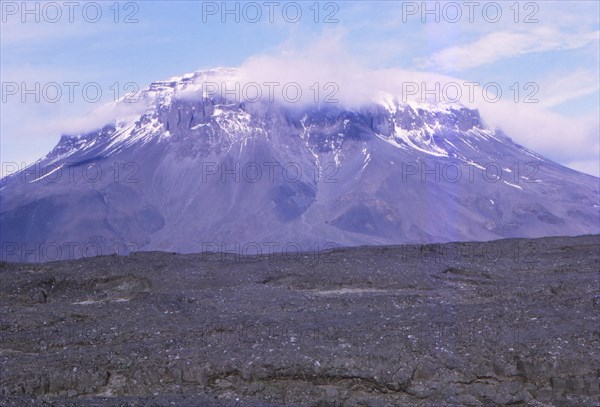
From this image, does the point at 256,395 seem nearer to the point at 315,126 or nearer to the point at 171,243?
the point at 171,243

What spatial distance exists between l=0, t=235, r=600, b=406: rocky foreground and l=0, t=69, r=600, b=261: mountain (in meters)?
96.9

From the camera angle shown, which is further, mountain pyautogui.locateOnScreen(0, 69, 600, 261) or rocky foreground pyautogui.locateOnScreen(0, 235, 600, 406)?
mountain pyautogui.locateOnScreen(0, 69, 600, 261)

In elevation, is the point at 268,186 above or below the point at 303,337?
below

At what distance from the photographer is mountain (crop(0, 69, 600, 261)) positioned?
5763 inches

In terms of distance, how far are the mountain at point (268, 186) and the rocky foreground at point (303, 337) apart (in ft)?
318

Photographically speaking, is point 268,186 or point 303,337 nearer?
point 303,337

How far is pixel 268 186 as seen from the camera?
538 ft

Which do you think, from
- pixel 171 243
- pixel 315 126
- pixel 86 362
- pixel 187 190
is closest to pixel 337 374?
pixel 86 362

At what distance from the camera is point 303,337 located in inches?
675

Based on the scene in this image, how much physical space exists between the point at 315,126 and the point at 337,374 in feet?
596

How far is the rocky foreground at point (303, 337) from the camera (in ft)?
49.1

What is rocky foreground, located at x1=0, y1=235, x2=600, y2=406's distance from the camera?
49.1 ft

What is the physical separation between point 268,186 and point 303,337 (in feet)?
483

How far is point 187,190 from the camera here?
6560 inches
